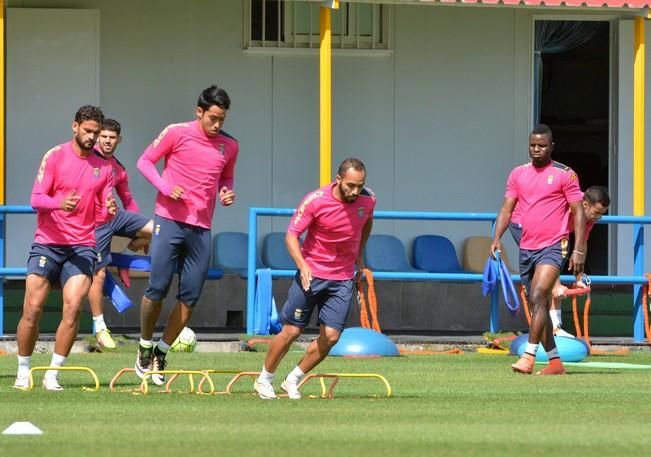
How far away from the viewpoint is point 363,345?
16.5m

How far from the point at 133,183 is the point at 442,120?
12.5 feet

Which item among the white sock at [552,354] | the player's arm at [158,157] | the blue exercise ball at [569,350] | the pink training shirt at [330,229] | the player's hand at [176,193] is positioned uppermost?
the player's arm at [158,157]

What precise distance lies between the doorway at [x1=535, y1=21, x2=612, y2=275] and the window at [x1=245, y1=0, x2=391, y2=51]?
201cm

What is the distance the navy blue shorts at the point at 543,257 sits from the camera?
14414mm

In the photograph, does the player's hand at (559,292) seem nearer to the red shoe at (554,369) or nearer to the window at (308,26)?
the red shoe at (554,369)

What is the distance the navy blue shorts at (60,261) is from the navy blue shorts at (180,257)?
0.52 metres

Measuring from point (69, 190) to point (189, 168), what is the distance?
3.12ft

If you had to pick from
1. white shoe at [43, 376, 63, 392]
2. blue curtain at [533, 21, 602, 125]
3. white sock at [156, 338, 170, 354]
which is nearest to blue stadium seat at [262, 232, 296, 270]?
blue curtain at [533, 21, 602, 125]

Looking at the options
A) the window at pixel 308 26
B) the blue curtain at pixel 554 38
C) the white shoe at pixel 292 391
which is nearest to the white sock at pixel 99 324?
the window at pixel 308 26

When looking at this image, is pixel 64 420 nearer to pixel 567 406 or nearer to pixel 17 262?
pixel 567 406

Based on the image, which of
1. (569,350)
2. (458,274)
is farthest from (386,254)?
(569,350)

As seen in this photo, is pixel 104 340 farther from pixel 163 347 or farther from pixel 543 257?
pixel 543 257

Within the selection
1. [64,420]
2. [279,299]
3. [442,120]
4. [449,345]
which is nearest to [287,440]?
[64,420]

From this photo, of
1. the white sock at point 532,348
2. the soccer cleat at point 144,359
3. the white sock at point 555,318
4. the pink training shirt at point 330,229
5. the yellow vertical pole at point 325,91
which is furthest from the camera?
the yellow vertical pole at point 325,91
